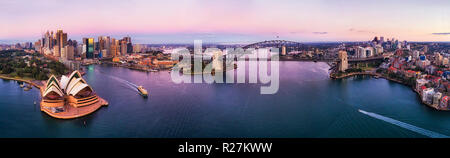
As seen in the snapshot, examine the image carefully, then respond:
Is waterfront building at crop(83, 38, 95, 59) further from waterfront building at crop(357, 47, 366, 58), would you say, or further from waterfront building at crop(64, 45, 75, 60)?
waterfront building at crop(357, 47, 366, 58)

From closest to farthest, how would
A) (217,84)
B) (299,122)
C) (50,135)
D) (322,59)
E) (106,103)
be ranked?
(50,135)
(299,122)
(106,103)
(217,84)
(322,59)

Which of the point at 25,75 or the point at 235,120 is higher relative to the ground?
the point at 25,75

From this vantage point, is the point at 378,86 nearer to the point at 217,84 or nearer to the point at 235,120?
the point at 217,84

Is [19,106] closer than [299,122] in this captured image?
No

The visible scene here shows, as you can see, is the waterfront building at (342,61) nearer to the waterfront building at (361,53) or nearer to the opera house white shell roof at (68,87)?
the waterfront building at (361,53)

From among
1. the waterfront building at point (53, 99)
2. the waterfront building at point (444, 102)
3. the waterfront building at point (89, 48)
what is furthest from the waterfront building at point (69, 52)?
the waterfront building at point (444, 102)

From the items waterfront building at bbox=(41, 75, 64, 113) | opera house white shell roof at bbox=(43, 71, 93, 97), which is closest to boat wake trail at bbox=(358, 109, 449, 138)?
opera house white shell roof at bbox=(43, 71, 93, 97)

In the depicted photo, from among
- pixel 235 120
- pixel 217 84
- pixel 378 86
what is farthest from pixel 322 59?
pixel 235 120
